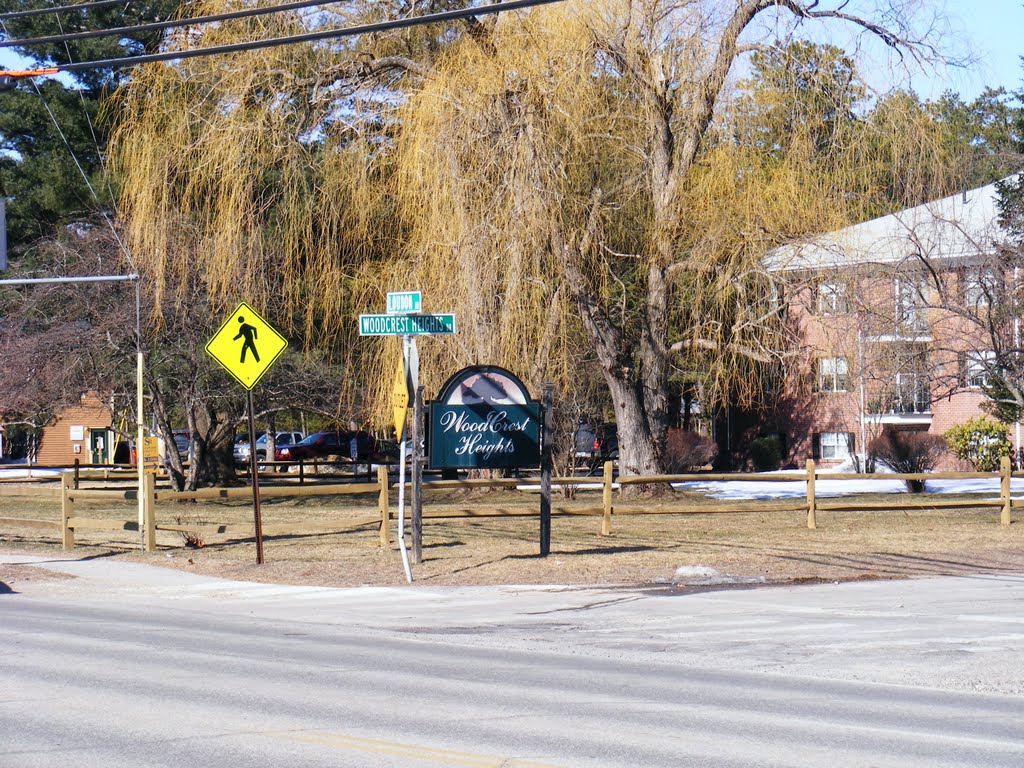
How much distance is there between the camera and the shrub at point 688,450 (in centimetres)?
4066

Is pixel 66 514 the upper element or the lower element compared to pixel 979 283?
lower

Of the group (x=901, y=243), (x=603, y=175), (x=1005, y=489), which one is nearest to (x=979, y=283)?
(x=901, y=243)

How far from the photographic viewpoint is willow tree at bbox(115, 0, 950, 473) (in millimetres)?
22312

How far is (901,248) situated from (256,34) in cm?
1330

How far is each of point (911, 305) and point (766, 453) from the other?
24.1 m

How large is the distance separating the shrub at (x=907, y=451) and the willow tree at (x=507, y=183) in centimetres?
1190

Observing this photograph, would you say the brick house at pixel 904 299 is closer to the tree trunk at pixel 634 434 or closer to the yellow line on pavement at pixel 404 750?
the tree trunk at pixel 634 434

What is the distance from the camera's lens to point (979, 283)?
2295 cm

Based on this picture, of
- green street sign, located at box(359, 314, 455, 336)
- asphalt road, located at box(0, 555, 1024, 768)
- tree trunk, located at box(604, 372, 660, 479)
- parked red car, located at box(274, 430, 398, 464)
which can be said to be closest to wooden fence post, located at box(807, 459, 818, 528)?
tree trunk, located at box(604, 372, 660, 479)

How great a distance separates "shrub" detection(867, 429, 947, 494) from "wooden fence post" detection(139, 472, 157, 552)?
903 inches

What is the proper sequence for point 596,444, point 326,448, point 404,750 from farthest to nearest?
point 326,448 → point 596,444 → point 404,750

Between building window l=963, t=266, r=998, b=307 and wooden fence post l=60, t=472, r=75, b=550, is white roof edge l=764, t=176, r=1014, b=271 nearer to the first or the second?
building window l=963, t=266, r=998, b=307

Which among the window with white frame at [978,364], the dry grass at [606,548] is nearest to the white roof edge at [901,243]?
the window with white frame at [978,364]

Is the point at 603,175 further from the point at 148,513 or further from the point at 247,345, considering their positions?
the point at 148,513
